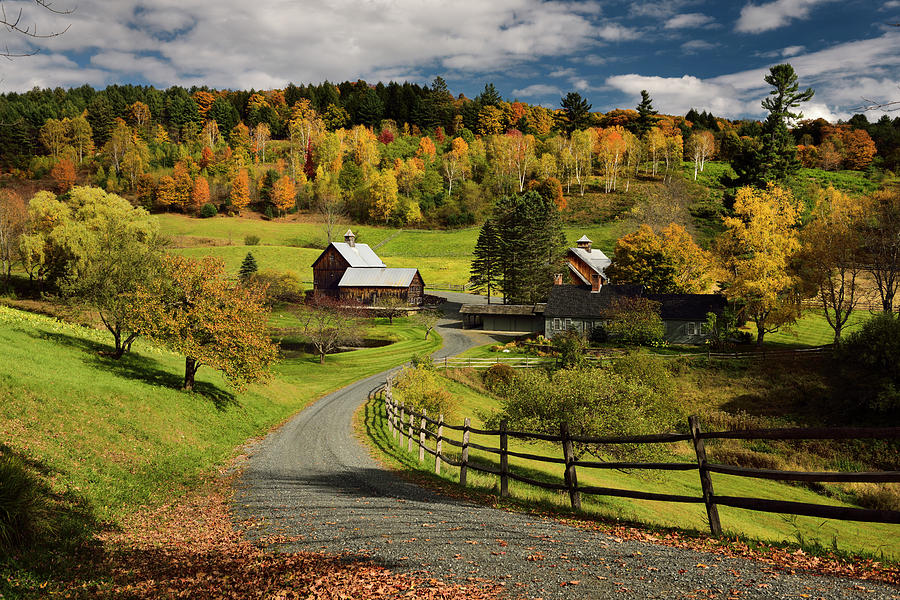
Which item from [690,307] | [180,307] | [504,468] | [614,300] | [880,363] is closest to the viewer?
[504,468]

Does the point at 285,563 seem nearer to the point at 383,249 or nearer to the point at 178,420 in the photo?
the point at 178,420

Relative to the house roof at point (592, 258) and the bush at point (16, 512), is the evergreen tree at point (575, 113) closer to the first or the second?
the house roof at point (592, 258)

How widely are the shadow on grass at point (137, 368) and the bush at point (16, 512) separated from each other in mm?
16790

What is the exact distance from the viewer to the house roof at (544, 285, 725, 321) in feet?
177

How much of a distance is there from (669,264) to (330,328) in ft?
134

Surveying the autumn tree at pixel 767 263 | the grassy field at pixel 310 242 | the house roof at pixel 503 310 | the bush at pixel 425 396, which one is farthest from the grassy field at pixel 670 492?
the grassy field at pixel 310 242

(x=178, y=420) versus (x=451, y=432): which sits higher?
(x=178, y=420)

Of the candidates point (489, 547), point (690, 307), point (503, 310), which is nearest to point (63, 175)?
point (503, 310)

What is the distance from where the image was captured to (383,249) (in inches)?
4161

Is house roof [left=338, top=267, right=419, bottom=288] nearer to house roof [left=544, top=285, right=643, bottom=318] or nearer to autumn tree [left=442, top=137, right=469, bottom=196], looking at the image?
house roof [left=544, top=285, right=643, bottom=318]

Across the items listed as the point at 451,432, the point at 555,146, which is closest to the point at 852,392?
the point at 451,432

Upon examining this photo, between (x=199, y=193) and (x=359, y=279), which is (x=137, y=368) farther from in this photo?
(x=199, y=193)

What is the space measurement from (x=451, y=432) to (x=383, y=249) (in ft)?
260

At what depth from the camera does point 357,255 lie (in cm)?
8238
